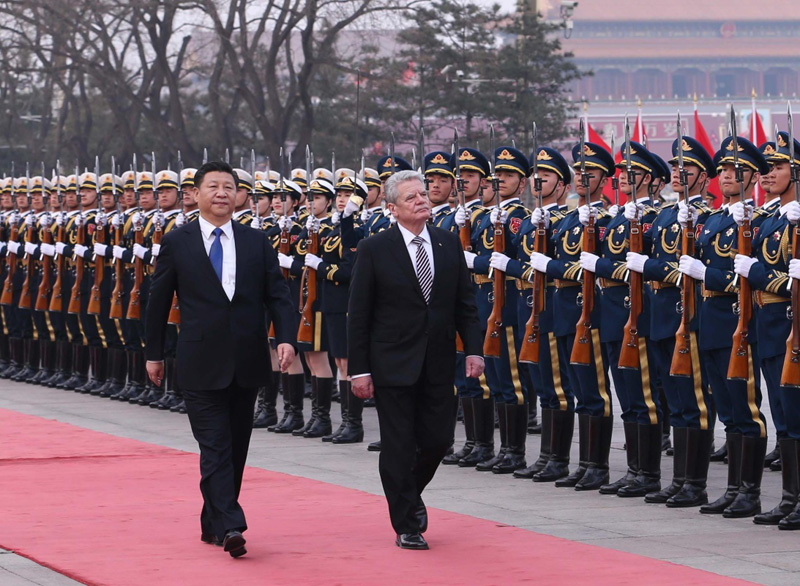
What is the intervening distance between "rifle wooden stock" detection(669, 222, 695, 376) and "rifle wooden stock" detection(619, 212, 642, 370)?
323mm

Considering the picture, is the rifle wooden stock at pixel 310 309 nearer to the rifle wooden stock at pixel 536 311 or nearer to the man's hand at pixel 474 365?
the rifle wooden stock at pixel 536 311

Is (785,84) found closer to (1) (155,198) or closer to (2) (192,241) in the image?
(1) (155,198)

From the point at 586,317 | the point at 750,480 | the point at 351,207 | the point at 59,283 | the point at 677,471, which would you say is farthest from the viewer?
the point at 59,283

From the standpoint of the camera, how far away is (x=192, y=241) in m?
7.61

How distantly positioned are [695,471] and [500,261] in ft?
5.65

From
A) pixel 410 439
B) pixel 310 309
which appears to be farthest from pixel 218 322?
pixel 310 309

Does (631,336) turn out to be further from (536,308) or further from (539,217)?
(539,217)

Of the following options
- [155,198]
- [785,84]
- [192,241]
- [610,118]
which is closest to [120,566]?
[192,241]

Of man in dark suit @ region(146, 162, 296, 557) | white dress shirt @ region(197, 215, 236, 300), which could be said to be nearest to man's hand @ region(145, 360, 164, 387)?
man in dark suit @ region(146, 162, 296, 557)

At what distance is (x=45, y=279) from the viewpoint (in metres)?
16.1

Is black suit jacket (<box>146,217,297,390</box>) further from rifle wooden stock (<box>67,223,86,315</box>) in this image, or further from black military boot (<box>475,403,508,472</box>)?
rifle wooden stock (<box>67,223,86,315</box>)

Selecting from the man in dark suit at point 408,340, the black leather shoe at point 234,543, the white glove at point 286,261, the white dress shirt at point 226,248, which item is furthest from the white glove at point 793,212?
the white glove at point 286,261

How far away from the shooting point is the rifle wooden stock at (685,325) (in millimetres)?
8516

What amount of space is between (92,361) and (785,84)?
82558mm
